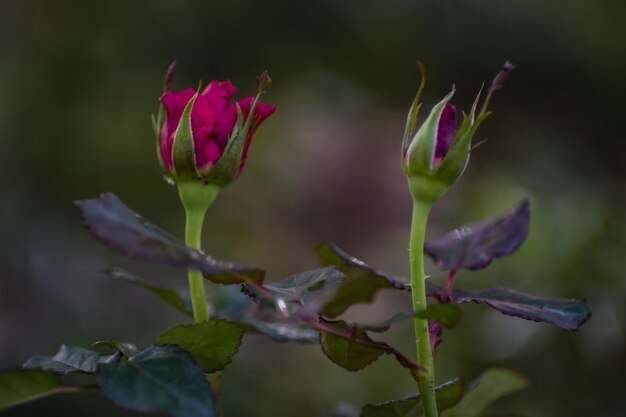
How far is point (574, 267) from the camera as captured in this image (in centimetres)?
115

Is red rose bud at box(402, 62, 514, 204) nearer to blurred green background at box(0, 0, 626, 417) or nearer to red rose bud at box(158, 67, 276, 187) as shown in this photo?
red rose bud at box(158, 67, 276, 187)

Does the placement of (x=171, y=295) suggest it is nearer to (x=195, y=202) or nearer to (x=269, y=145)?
(x=195, y=202)

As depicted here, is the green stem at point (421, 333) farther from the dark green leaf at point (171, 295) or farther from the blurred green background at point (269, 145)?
the blurred green background at point (269, 145)

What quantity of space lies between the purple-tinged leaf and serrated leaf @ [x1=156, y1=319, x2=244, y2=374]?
9 cm

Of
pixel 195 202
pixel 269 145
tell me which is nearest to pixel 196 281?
pixel 195 202

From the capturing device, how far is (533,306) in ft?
1.00

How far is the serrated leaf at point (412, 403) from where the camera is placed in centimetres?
29

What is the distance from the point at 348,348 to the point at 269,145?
2357 millimetres

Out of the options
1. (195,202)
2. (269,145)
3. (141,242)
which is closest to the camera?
(141,242)

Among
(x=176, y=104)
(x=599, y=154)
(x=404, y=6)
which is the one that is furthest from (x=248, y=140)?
(x=404, y=6)

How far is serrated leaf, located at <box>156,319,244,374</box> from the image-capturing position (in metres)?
0.28

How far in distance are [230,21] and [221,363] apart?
1.79m

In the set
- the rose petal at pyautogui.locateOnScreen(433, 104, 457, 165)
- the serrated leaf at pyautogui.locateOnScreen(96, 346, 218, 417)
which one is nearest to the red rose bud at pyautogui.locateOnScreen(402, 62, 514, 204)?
the rose petal at pyautogui.locateOnScreen(433, 104, 457, 165)

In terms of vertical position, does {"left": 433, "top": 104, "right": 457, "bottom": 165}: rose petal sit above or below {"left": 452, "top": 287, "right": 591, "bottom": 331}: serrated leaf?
above
